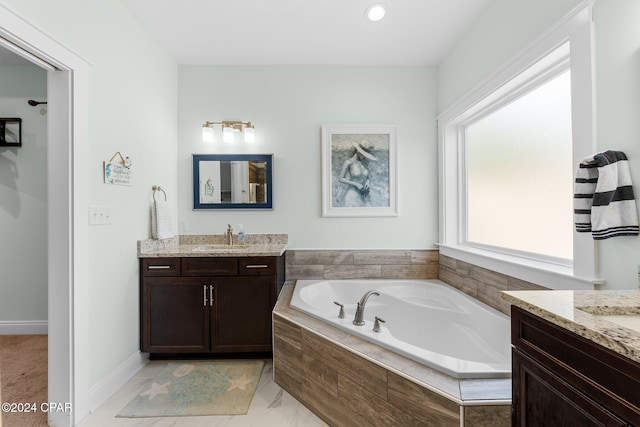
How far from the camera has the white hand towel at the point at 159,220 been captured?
250 cm

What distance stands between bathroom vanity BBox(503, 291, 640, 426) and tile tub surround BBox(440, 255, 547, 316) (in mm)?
691

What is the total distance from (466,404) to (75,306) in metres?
2.02

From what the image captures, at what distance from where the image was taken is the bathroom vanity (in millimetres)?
659

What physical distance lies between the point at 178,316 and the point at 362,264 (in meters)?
1.64

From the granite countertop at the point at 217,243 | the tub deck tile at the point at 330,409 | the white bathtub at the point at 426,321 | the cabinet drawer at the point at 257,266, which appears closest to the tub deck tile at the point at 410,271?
the white bathtub at the point at 426,321

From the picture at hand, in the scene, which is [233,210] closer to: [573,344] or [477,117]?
[477,117]

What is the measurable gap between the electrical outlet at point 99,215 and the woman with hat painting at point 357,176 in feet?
6.04

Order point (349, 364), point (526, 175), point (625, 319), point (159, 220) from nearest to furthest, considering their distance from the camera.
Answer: point (625, 319) < point (349, 364) < point (526, 175) < point (159, 220)

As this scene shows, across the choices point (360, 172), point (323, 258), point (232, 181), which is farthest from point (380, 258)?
point (232, 181)

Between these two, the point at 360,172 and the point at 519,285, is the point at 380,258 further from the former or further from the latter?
the point at 519,285

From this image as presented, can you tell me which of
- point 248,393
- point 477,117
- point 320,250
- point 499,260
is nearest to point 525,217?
point 499,260

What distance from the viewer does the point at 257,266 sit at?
2436mm

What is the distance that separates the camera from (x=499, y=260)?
6.53ft

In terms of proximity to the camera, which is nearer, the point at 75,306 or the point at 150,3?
the point at 75,306
